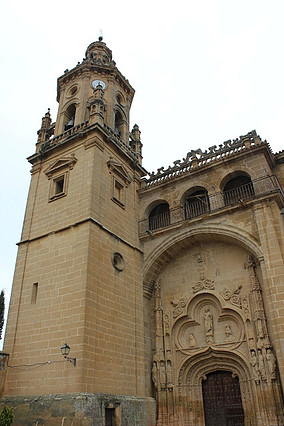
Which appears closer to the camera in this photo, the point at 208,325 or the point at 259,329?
the point at 259,329

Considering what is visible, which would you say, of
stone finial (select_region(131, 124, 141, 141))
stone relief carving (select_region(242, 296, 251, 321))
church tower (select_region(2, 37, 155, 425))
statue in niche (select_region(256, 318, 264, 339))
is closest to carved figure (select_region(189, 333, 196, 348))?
church tower (select_region(2, 37, 155, 425))

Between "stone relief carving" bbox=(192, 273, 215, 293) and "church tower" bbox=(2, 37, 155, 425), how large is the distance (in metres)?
2.22

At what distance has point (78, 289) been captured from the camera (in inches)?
439

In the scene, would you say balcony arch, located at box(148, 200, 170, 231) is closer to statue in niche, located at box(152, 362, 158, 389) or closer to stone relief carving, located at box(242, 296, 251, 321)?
stone relief carving, located at box(242, 296, 251, 321)

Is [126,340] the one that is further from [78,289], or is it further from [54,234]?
[54,234]

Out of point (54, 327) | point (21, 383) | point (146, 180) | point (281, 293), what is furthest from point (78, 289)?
point (146, 180)

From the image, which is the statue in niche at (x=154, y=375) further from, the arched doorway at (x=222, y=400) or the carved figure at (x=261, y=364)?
the carved figure at (x=261, y=364)

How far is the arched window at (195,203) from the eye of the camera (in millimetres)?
14782

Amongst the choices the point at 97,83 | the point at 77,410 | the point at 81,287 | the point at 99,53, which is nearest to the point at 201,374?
the point at 77,410

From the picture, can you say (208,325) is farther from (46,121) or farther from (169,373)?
(46,121)

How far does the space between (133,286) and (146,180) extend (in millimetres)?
5417

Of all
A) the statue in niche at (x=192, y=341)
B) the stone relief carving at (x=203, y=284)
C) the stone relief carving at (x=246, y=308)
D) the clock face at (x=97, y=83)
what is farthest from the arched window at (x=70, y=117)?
the stone relief carving at (x=246, y=308)

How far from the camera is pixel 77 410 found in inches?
363

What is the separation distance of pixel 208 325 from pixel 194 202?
16.8 ft
